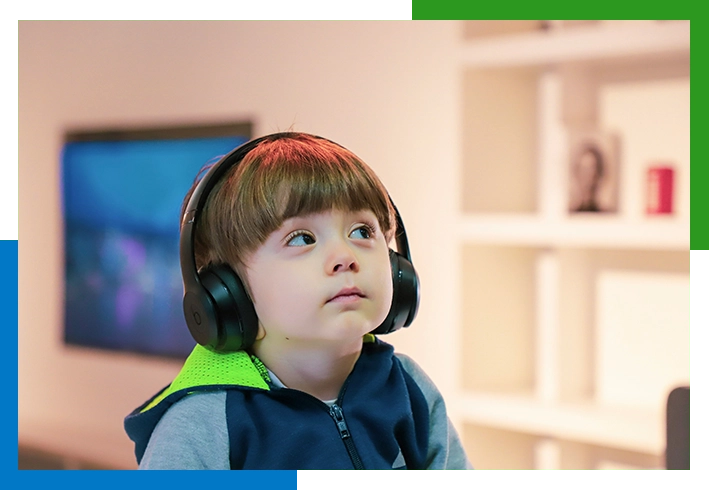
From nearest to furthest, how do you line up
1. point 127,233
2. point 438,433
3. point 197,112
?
point 438,433, point 197,112, point 127,233

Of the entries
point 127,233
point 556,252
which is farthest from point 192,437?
point 127,233

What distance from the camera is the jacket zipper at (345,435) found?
682mm

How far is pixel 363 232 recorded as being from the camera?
0.65m

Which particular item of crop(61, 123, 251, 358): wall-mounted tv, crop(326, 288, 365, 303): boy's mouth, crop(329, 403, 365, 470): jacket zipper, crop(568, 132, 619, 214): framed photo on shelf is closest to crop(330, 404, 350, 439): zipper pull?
crop(329, 403, 365, 470): jacket zipper

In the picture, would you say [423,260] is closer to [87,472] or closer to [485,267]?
[485,267]

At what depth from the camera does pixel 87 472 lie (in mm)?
709

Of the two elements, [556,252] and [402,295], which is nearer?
[402,295]

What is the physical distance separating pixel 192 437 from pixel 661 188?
4.44ft

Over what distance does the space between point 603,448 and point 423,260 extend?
0.57 metres

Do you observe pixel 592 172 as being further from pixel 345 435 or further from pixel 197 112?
pixel 345 435

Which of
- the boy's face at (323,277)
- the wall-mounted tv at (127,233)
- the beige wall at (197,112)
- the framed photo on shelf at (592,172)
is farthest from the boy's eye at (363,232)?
the wall-mounted tv at (127,233)

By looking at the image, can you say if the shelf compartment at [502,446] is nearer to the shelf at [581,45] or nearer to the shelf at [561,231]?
the shelf at [561,231]

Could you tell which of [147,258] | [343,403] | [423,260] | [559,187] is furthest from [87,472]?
[147,258]

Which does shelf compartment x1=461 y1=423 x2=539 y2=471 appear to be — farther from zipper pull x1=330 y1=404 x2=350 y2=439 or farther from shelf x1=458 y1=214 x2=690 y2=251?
zipper pull x1=330 y1=404 x2=350 y2=439
